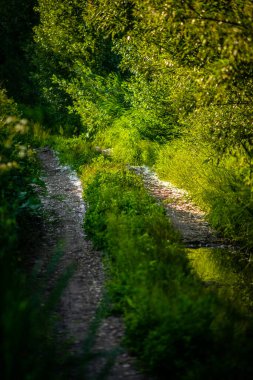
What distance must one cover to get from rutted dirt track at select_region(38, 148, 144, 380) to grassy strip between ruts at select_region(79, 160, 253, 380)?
0.70 feet

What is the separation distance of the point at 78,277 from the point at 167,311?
2.30 m

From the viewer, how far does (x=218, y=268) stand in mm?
7668

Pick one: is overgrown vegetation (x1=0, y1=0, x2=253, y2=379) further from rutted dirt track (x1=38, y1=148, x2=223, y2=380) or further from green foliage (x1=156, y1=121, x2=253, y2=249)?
rutted dirt track (x1=38, y1=148, x2=223, y2=380)

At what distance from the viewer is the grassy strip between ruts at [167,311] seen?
13.4 feet

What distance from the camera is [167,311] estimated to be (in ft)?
14.3

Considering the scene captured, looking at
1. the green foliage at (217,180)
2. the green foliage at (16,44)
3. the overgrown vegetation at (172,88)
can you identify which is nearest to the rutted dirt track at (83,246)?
the green foliage at (217,180)

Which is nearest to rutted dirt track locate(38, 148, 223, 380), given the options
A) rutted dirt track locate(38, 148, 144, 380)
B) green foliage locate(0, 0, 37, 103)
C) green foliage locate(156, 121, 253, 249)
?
rutted dirt track locate(38, 148, 144, 380)

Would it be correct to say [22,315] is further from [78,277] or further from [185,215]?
[185,215]

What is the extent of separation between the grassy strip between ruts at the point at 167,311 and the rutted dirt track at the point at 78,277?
215 mm

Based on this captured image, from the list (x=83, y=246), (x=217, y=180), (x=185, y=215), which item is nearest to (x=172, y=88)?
(x=217, y=180)

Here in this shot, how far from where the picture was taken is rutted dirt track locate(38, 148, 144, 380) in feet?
14.8

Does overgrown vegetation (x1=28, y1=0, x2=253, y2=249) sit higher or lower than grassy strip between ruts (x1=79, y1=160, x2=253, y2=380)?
higher

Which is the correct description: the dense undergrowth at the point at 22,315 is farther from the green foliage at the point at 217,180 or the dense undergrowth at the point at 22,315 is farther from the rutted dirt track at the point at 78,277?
the green foliage at the point at 217,180

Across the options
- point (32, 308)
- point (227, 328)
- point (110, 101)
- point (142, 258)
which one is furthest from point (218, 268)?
point (110, 101)
